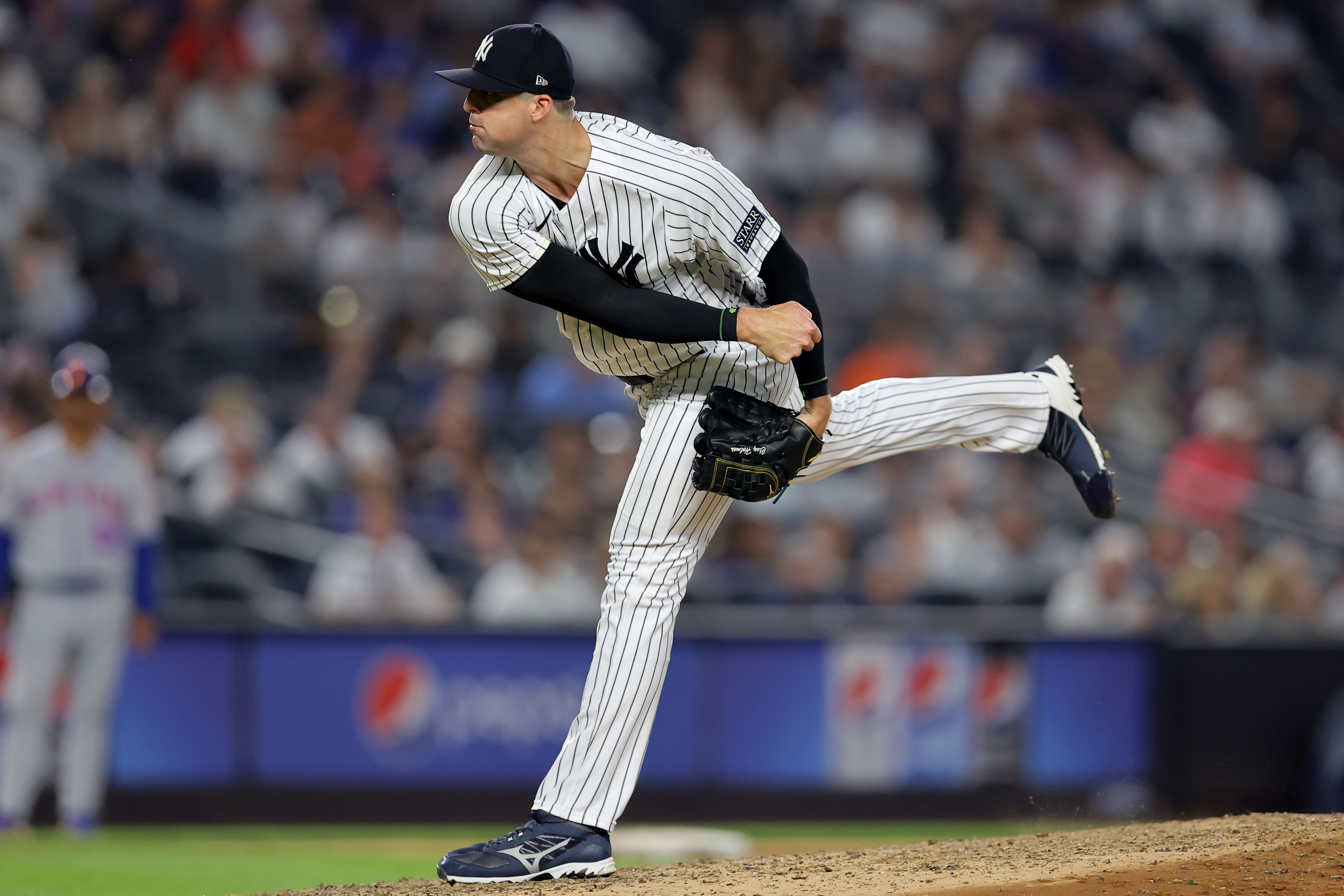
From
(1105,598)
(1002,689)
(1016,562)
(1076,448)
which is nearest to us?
(1076,448)

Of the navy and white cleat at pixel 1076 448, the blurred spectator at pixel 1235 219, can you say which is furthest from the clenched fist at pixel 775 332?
the blurred spectator at pixel 1235 219

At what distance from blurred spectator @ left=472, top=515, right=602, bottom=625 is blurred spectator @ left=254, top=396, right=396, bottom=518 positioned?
907 millimetres

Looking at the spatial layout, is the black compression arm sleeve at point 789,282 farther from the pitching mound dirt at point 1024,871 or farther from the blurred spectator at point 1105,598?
the blurred spectator at point 1105,598

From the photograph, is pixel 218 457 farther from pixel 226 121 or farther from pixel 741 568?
pixel 741 568

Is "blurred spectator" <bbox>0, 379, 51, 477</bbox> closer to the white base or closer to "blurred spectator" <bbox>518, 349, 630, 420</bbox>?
"blurred spectator" <bbox>518, 349, 630, 420</bbox>

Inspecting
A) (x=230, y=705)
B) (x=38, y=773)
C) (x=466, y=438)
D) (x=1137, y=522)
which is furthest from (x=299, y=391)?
(x=1137, y=522)

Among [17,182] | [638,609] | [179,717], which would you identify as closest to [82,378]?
[179,717]

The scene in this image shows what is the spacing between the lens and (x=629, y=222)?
3832 mm

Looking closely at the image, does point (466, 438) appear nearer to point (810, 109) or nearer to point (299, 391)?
point (299, 391)

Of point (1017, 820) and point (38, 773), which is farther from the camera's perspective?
point (1017, 820)

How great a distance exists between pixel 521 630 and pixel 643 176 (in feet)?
16.6

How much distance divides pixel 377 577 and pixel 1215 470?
17.4 feet

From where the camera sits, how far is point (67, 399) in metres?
7.64

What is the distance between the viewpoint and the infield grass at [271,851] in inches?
233
